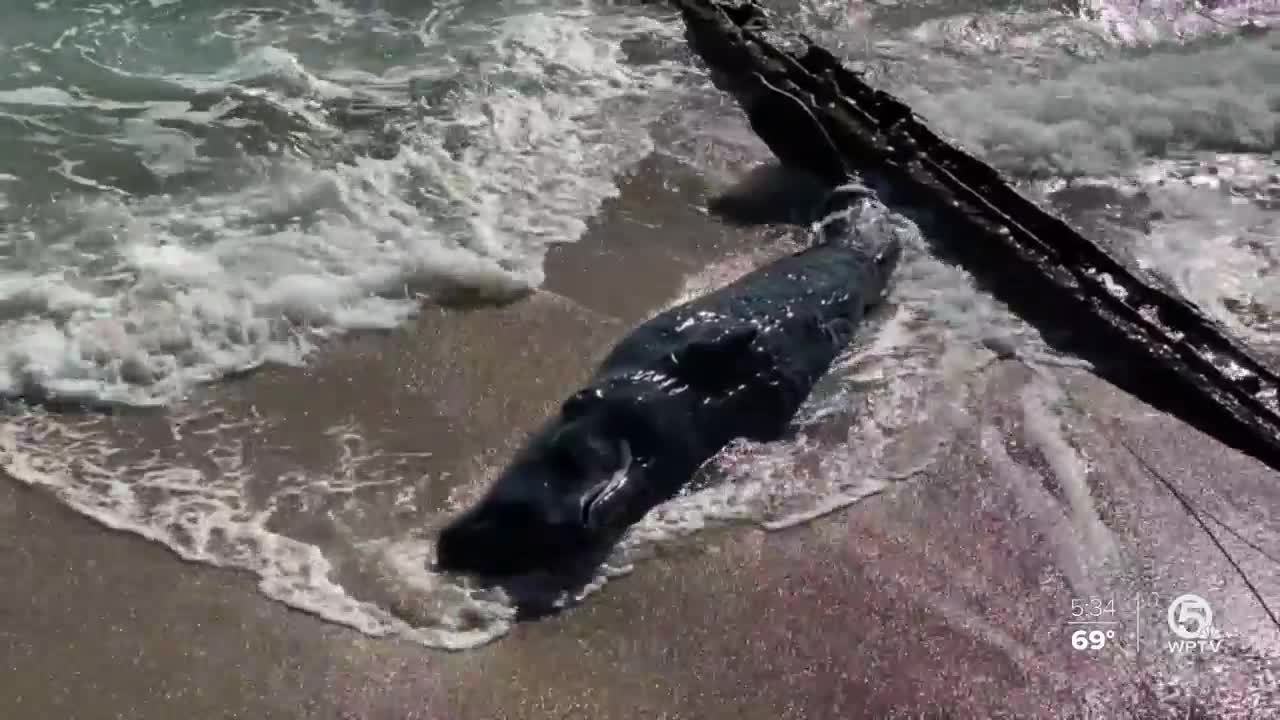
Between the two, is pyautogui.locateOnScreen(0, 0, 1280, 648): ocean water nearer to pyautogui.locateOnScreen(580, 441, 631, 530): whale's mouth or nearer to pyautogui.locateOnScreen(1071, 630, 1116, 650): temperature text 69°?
pyautogui.locateOnScreen(580, 441, 631, 530): whale's mouth

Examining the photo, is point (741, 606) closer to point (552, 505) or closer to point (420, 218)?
point (552, 505)

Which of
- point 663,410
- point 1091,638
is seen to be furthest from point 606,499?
point 1091,638

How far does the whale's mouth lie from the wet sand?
216 mm

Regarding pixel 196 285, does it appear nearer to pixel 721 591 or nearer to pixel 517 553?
pixel 517 553

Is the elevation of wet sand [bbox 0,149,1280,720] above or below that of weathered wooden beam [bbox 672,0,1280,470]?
below

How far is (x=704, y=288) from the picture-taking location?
16.7 ft

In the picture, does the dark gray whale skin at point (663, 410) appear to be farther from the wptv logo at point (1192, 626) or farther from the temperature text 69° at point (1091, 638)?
the wptv logo at point (1192, 626)

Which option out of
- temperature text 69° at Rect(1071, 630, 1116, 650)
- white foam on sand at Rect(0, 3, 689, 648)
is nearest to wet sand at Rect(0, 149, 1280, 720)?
temperature text 69° at Rect(1071, 630, 1116, 650)

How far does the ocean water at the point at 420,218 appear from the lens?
12.8ft

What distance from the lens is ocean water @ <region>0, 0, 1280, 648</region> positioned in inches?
153

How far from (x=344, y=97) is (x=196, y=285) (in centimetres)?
219

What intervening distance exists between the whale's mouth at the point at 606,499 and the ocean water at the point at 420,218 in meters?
0.16

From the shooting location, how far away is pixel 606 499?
360cm

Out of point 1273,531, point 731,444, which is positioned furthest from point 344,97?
point 1273,531
